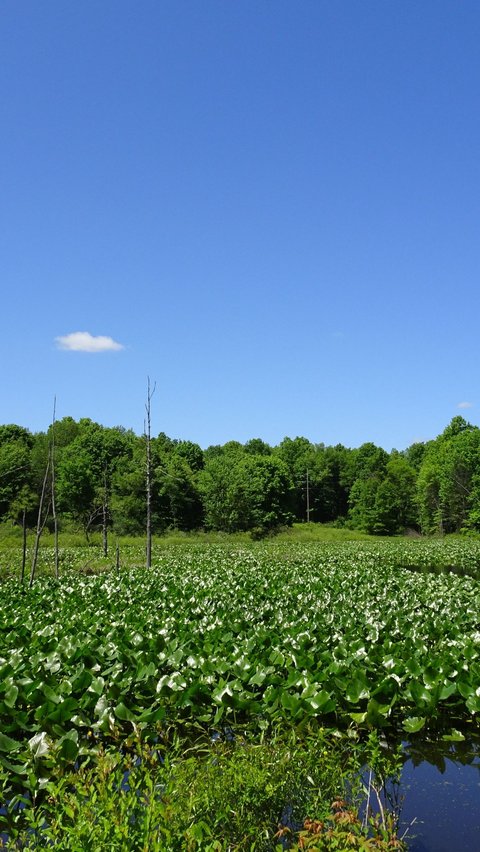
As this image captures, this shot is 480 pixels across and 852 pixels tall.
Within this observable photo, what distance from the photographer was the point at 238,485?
6019 cm

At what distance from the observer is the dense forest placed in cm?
5603

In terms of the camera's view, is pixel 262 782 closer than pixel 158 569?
Yes

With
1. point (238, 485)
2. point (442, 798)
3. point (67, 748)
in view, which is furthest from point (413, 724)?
point (238, 485)

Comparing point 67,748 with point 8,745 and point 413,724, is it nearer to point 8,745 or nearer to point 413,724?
point 8,745

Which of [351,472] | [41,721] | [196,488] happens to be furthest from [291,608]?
[351,472]

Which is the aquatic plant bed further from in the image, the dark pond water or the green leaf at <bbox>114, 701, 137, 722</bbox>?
the dark pond water

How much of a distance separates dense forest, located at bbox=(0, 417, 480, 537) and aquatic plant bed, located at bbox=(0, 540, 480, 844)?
115ft

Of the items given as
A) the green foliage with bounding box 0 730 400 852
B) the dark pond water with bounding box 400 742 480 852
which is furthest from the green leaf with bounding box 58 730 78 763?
the dark pond water with bounding box 400 742 480 852

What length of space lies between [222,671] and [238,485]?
52766mm

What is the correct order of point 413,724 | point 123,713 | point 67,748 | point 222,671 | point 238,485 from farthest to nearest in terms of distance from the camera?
point 238,485 → point 222,671 → point 413,724 → point 123,713 → point 67,748

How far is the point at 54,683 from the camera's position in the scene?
712cm

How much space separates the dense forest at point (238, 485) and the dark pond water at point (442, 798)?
135ft

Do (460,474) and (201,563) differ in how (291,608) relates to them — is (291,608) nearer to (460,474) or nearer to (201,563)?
(201,563)

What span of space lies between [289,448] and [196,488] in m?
29.2
